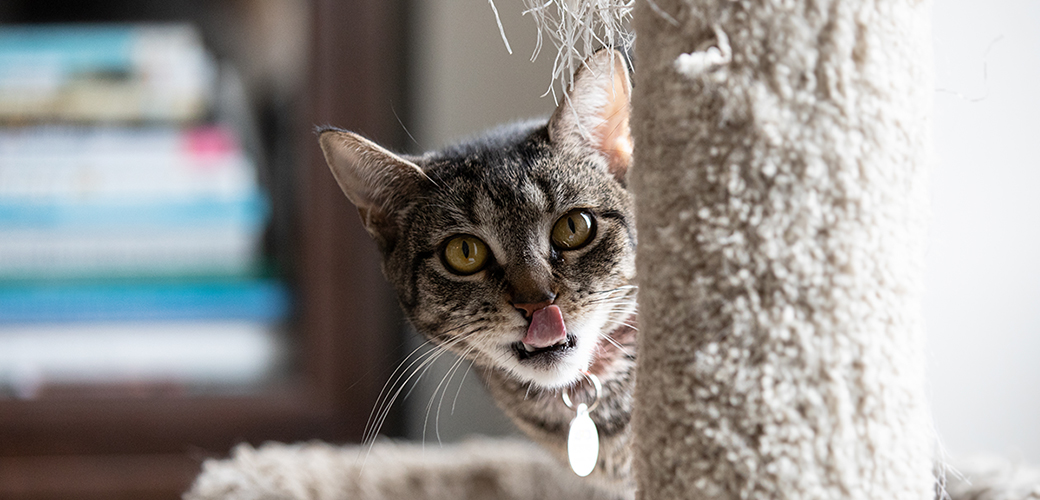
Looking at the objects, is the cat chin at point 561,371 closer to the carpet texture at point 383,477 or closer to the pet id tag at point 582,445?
the pet id tag at point 582,445

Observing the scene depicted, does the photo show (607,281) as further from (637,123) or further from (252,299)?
(252,299)

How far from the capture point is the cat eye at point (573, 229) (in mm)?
745

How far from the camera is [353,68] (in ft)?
4.71

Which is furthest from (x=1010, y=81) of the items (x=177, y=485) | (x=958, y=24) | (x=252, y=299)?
(x=177, y=485)

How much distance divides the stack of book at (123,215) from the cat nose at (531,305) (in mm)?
1060

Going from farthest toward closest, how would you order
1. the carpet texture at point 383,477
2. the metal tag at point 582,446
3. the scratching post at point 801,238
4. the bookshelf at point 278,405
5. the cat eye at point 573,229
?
the bookshelf at point 278,405
the carpet texture at point 383,477
the cat eye at point 573,229
the metal tag at point 582,446
the scratching post at point 801,238

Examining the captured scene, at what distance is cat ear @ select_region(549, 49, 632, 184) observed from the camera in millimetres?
727

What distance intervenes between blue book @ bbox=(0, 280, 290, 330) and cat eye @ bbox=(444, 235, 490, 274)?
3.08 feet

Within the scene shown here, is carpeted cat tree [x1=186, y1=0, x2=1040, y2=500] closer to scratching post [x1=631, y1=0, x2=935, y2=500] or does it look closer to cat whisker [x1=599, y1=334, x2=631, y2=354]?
scratching post [x1=631, y1=0, x2=935, y2=500]

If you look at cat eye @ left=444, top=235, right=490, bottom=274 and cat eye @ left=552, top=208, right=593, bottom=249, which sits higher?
cat eye @ left=552, top=208, right=593, bottom=249

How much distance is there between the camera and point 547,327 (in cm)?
69

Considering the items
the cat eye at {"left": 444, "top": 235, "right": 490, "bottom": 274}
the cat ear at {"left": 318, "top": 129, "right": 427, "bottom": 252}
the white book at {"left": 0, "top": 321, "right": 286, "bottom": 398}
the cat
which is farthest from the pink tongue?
the white book at {"left": 0, "top": 321, "right": 286, "bottom": 398}

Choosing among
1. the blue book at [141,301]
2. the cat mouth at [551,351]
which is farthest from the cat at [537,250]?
the blue book at [141,301]

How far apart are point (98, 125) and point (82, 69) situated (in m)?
0.13
